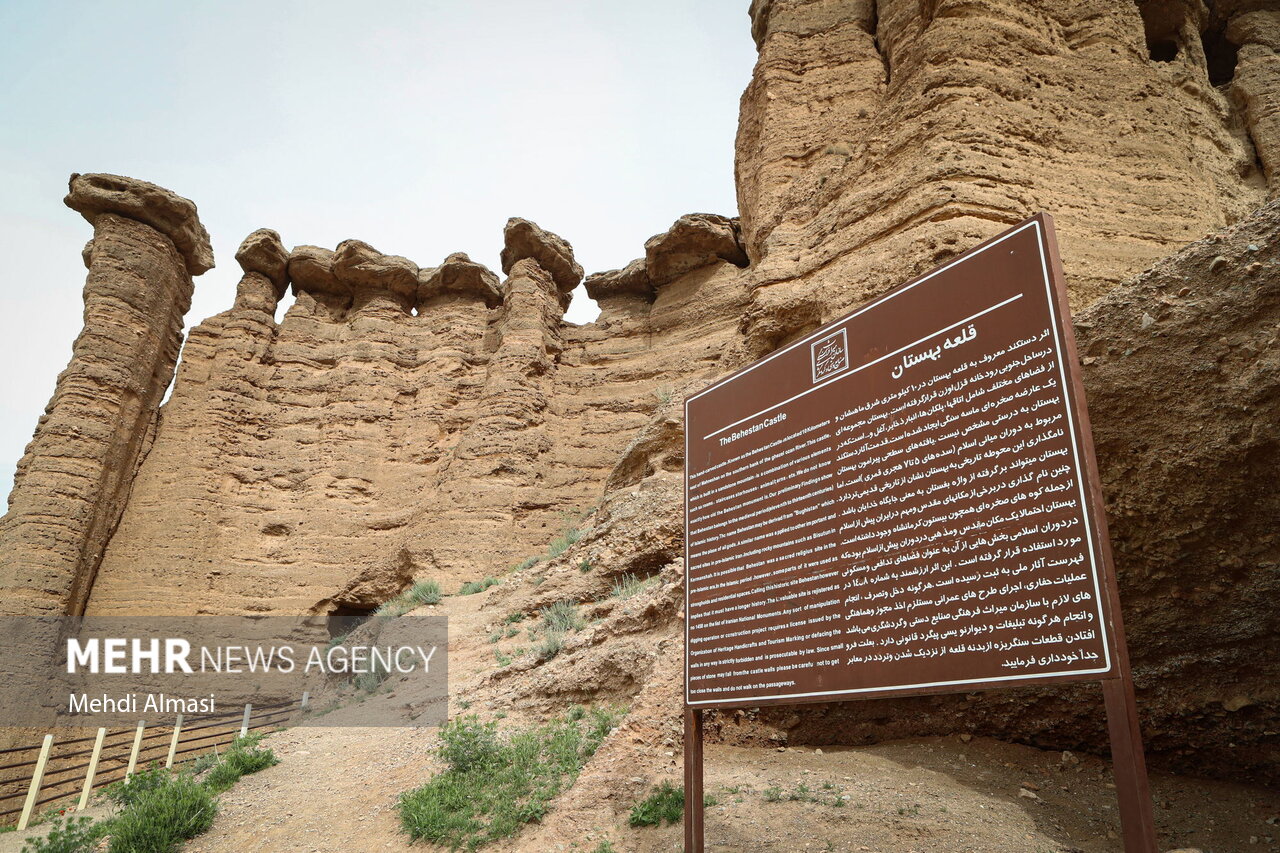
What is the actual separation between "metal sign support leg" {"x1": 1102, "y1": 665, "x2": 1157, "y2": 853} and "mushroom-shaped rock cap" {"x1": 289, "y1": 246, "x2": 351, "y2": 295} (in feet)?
79.5

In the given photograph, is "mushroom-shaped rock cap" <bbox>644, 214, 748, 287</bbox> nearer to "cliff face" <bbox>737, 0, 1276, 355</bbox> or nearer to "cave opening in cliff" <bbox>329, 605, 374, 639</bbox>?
"cliff face" <bbox>737, 0, 1276, 355</bbox>

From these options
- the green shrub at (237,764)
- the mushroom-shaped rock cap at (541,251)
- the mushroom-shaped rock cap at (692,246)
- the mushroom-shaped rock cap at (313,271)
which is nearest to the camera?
the green shrub at (237,764)

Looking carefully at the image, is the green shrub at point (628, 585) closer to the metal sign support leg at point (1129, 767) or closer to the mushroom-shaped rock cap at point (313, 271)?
the metal sign support leg at point (1129, 767)

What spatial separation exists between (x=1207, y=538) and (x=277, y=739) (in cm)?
996

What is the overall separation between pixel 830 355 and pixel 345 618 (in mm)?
16147

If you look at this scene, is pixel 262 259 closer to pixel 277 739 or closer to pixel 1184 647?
pixel 277 739

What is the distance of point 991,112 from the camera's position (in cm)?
956

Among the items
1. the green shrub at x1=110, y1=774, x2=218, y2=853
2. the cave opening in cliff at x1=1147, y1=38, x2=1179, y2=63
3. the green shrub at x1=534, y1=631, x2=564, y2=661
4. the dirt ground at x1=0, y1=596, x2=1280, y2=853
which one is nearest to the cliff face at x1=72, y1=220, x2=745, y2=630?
the green shrub at x1=534, y1=631, x2=564, y2=661

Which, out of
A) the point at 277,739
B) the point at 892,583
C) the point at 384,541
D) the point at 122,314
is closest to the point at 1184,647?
the point at 892,583

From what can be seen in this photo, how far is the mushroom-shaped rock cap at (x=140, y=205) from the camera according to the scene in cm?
2019

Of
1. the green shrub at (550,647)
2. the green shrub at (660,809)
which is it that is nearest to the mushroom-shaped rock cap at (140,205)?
the green shrub at (550,647)

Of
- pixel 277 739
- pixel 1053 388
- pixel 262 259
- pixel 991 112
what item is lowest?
pixel 277 739

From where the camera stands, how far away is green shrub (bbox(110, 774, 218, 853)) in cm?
671

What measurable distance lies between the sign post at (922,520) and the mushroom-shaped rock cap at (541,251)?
1896 cm
